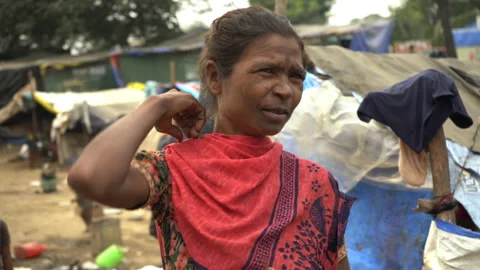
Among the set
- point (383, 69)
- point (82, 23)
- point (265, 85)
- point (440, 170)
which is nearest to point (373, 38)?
point (383, 69)

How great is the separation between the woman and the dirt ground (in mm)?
4478

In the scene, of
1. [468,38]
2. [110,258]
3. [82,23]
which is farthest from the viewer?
[82,23]

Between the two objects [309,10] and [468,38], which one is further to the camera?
[309,10]

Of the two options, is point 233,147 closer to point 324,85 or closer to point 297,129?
point 297,129

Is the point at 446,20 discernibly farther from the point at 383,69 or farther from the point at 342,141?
the point at 342,141

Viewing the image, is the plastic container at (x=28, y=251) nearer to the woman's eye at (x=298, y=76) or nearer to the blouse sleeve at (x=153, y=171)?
the blouse sleeve at (x=153, y=171)

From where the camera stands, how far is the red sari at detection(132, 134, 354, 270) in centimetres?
122

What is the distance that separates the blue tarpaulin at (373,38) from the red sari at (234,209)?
950 centimetres

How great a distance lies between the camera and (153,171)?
1.24 meters

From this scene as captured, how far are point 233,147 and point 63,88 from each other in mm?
17135

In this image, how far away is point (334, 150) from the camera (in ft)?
10.4

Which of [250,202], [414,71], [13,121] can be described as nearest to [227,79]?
[250,202]

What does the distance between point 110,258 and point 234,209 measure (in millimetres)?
4636

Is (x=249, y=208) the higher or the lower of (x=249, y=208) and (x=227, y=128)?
the lower
